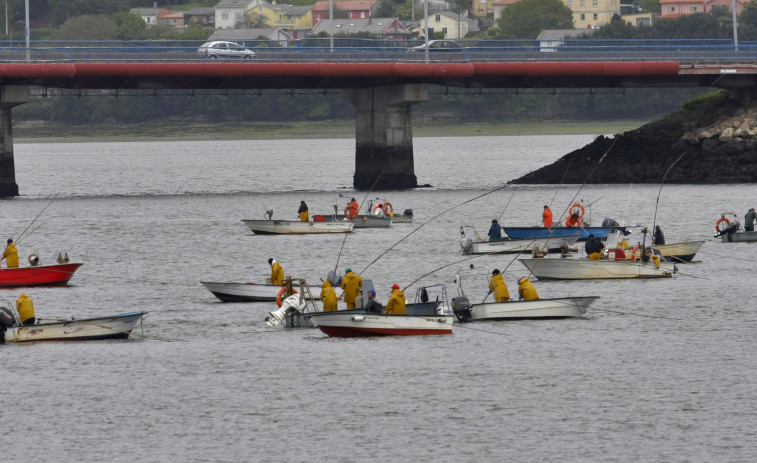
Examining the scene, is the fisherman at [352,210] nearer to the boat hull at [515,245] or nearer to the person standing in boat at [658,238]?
the boat hull at [515,245]

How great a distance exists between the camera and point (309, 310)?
51.9 m

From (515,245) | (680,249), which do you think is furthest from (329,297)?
(515,245)

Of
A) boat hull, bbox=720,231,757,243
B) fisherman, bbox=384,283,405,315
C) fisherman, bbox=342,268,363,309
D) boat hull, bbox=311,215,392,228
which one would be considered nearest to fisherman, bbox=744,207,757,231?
boat hull, bbox=720,231,757,243

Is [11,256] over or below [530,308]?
over

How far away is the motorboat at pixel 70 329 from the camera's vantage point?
46.8m

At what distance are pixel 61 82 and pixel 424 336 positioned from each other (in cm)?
6261

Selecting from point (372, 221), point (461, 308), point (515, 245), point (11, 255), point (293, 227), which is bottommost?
point (372, 221)

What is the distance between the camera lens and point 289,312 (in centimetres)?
5012

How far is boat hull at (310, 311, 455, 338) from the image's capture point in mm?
46469

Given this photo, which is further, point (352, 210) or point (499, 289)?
point (352, 210)

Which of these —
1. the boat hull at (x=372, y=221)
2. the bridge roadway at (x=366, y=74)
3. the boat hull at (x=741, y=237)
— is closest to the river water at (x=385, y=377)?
the boat hull at (x=741, y=237)

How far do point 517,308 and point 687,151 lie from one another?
2751 inches

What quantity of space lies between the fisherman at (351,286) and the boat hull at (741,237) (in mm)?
33644

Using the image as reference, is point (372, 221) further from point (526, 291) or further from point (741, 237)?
point (526, 291)
